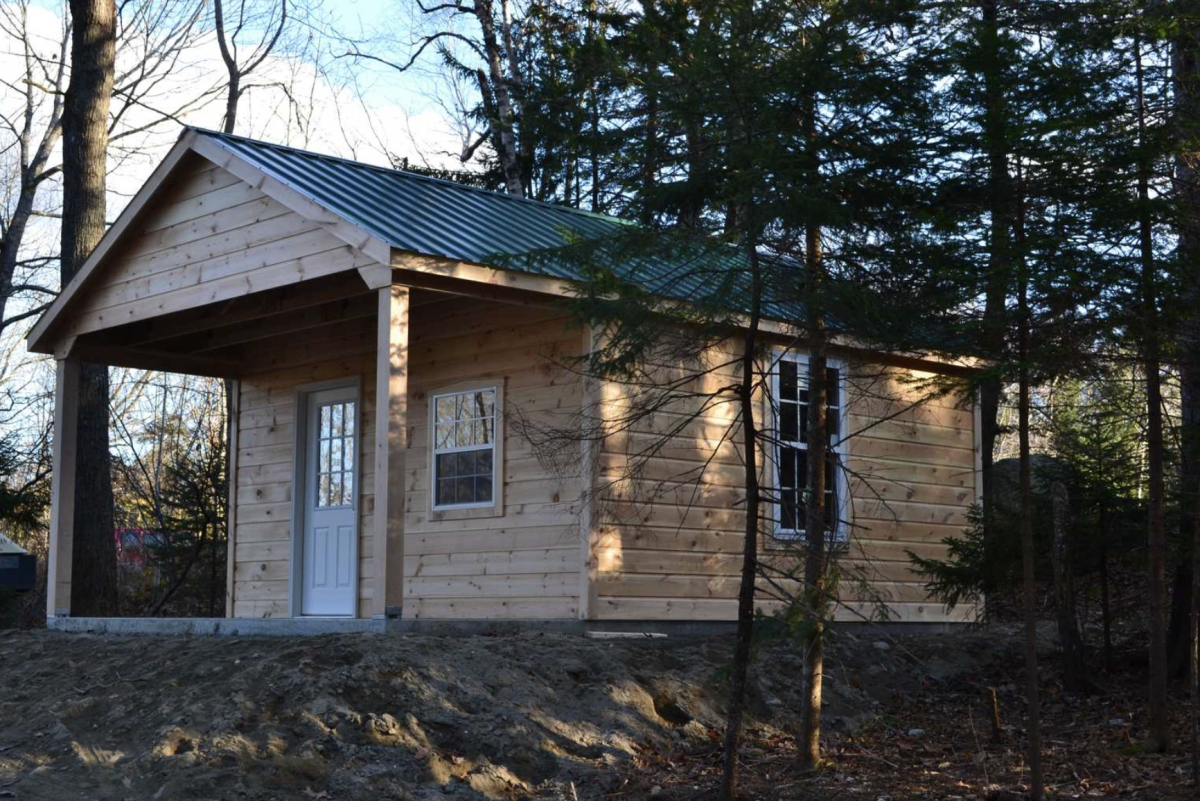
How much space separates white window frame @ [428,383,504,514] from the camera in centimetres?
1158

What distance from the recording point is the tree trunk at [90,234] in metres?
15.9

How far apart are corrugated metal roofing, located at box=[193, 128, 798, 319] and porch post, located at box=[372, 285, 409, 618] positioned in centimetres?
55

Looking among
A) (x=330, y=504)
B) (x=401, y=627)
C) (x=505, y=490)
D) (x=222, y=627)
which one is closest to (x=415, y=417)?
(x=505, y=490)

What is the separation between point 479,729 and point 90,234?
1111 centimetres

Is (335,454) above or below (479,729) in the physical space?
above

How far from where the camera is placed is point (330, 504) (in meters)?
13.5

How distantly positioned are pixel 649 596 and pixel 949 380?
3555 mm

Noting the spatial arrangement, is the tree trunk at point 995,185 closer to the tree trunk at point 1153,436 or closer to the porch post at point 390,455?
the tree trunk at point 1153,436

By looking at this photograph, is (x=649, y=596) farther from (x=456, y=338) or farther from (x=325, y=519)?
(x=325, y=519)

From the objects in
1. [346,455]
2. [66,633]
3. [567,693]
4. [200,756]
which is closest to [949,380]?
[567,693]

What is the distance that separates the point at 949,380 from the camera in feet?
27.8

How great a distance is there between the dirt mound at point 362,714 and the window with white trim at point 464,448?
7.12ft

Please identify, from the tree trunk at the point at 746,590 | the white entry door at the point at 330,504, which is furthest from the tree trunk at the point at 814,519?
the white entry door at the point at 330,504

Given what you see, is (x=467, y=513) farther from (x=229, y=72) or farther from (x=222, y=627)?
(x=229, y=72)
